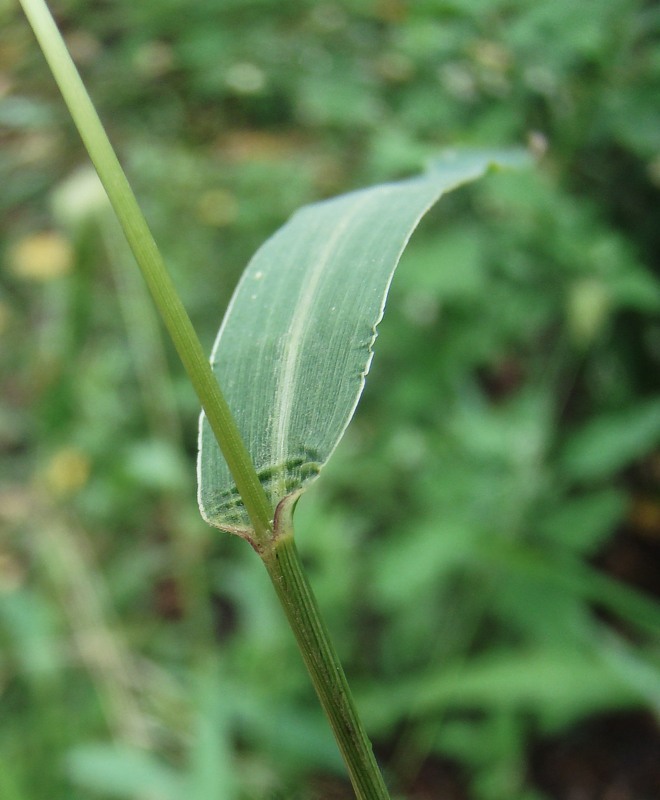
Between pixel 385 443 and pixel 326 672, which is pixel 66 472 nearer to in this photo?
pixel 385 443

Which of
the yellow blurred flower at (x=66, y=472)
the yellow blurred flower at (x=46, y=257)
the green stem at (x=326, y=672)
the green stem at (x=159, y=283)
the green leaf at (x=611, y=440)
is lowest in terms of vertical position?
the green stem at (x=326, y=672)

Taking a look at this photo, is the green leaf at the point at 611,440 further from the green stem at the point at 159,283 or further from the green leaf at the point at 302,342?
the green stem at the point at 159,283

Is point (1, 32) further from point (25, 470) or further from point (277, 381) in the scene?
point (277, 381)

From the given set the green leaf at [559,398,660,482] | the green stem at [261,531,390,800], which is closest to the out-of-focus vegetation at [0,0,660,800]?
the green leaf at [559,398,660,482]

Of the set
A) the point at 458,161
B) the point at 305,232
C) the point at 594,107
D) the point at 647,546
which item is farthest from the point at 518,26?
the point at 647,546

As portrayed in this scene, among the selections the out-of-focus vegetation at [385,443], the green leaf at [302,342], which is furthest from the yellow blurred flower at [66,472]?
the green leaf at [302,342]

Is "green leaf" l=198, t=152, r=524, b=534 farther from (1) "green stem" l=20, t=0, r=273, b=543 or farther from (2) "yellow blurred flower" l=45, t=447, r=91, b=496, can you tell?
(2) "yellow blurred flower" l=45, t=447, r=91, b=496
